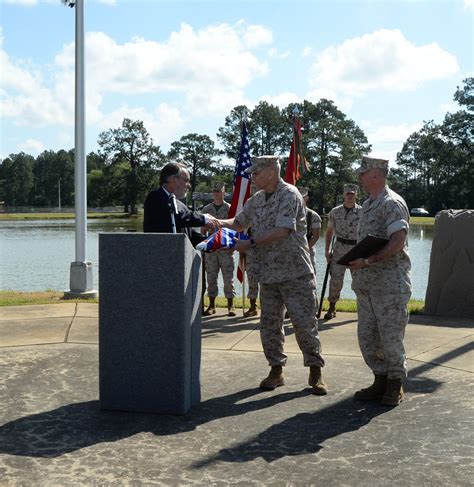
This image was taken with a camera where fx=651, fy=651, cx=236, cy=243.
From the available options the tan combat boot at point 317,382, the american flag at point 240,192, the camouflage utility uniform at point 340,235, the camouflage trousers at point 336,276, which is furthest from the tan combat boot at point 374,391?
the american flag at point 240,192

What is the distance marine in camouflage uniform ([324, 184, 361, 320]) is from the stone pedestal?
118 centimetres

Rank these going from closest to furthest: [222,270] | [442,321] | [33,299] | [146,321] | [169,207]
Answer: [146,321] → [169,207] → [442,321] → [222,270] → [33,299]

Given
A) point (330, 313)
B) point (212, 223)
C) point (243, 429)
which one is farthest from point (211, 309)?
point (243, 429)

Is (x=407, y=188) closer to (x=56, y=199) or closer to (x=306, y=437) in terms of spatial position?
(x=56, y=199)

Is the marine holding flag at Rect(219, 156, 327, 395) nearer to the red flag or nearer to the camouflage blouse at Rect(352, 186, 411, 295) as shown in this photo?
the camouflage blouse at Rect(352, 186, 411, 295)

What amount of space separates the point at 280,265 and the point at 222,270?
429 cm

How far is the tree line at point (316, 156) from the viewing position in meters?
74.4

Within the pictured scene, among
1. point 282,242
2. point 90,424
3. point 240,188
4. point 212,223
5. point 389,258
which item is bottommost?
point 90,424

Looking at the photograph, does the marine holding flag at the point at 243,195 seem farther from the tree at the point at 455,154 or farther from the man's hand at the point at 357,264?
the tree at the point at 455,154

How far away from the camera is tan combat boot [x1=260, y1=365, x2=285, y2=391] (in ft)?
17.3

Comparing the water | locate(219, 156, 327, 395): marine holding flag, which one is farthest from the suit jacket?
the water

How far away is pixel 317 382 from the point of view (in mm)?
5176

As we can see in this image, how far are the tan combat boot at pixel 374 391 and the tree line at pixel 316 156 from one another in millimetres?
55401

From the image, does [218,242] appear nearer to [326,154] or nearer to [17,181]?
[326,154]
